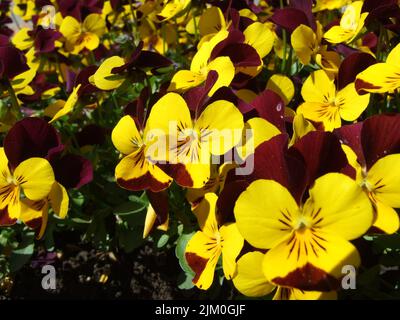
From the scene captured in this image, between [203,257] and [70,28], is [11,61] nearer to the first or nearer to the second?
[70,28]

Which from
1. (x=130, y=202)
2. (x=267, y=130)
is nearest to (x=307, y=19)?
(x=267, y=130)

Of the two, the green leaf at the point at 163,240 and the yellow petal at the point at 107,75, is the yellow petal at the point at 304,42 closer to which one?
the yellow petal at the point at 107,75

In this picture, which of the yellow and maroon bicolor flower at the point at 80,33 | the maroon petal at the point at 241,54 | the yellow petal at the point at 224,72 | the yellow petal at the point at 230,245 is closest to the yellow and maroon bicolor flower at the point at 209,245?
the yellow petal at the point at 230,245

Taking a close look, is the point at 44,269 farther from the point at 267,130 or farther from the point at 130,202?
the point at 267,130

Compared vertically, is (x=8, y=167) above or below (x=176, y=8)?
below

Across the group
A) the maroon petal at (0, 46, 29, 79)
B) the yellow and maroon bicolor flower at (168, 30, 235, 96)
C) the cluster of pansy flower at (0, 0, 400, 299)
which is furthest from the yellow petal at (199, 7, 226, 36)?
the maroon petal at (0, 46, 29, 79)

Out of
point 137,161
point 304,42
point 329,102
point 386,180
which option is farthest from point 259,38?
point 386,180

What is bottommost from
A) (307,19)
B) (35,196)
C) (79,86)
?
(35,196)
